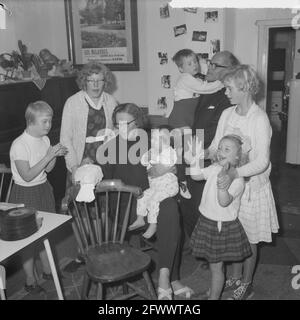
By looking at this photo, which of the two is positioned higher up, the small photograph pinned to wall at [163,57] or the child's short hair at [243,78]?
the small photograph pinned to wall at [163,57]

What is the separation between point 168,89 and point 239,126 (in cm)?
213

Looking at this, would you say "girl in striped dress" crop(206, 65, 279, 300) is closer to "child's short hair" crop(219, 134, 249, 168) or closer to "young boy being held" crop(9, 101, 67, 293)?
"child's short hair" crop(219, 134, 249, 168)

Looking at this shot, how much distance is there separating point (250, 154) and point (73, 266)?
1.43 meters

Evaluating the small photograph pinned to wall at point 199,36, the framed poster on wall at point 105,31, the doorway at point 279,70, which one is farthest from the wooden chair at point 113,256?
the doorway at point 279,70

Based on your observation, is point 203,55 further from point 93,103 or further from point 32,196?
point 32,196

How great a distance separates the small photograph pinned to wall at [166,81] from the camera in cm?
404

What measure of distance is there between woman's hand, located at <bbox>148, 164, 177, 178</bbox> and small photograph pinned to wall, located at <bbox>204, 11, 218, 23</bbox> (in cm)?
206

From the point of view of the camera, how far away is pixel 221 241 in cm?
199

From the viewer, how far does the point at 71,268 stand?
2.70 meters

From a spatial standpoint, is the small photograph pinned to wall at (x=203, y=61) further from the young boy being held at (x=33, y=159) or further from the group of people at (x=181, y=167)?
the young boy being held at (x=33, y=159)

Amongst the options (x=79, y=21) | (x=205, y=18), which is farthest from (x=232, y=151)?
(x=79, y=21)

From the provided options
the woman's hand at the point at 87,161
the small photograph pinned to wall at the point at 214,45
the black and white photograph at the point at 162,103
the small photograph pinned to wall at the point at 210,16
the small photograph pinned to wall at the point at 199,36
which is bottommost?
the woman's hand at the point at 87,161

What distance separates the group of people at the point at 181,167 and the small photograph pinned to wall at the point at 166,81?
1496 millimetres

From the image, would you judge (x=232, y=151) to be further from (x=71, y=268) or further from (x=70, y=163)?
(x=71, y=268)
